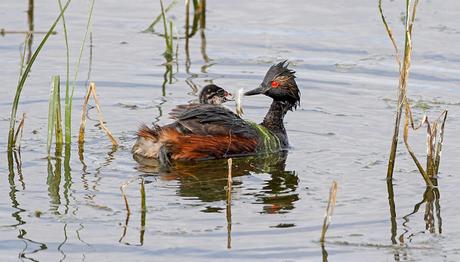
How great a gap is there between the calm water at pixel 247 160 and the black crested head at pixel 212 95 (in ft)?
1.28

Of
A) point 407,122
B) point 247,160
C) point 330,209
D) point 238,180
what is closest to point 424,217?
point 407,122

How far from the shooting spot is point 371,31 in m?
13.3

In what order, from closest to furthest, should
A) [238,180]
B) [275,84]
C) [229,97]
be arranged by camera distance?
1. [238,180]
2. [275,84]
3. [229,97]

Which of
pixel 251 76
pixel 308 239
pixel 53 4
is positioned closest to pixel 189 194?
pixel 308 239

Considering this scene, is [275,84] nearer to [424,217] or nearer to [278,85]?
[278,85]

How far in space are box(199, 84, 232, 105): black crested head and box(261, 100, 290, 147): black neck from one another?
1.71 ft

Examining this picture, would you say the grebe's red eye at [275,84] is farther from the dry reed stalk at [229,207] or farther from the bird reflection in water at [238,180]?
the dry reed stalk at [229,207]

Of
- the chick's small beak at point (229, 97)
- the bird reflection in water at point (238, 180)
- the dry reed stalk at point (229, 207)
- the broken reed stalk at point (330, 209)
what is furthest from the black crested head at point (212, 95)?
the broken reed stalk at point (330, 209)

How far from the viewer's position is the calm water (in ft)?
22.4

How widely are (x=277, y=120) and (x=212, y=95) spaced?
0.74 m

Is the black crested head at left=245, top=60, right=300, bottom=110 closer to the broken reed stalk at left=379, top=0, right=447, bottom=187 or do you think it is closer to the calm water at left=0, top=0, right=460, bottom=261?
the calm water at left=0, top=0, right=460, bottom=261

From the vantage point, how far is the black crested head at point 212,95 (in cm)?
1035

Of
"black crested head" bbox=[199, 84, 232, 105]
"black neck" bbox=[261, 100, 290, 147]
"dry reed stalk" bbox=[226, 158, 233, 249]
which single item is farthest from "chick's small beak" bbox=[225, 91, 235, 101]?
"dry reed stalk" bbox=[226, 158, 233, 249]

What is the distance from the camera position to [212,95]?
10.4 meters
